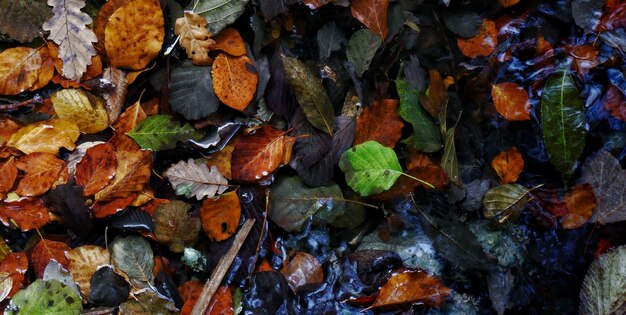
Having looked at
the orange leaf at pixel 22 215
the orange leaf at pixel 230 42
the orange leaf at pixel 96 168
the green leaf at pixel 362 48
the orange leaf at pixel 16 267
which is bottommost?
the orange leaf at pixel 16 267

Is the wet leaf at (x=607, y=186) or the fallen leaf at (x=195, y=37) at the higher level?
the fallen leaf at (x=195, y=37)

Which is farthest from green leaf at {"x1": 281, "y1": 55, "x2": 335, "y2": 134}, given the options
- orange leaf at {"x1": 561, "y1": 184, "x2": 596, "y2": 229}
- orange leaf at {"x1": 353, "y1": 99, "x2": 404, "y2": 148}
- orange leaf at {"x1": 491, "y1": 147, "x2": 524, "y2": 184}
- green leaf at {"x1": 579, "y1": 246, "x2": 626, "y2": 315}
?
green leaf at {"x1": 579, "y1": 246, "x2": 626, "y2": 315}

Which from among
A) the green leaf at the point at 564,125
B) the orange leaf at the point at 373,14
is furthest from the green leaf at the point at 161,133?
the green leaf at the point at 564,125

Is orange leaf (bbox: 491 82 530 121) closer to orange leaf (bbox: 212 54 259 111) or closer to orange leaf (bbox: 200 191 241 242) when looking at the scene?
orange leaf (bbox: 212 54 259 111)

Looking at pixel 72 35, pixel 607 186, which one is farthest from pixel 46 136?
pixel 607 186

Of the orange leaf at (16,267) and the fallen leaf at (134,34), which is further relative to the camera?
the fallen leaf at (134,34)

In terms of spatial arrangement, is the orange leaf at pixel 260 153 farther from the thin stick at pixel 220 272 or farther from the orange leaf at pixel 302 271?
the orange leaf at pixel 302 271

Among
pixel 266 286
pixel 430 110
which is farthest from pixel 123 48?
pixel 430 110
